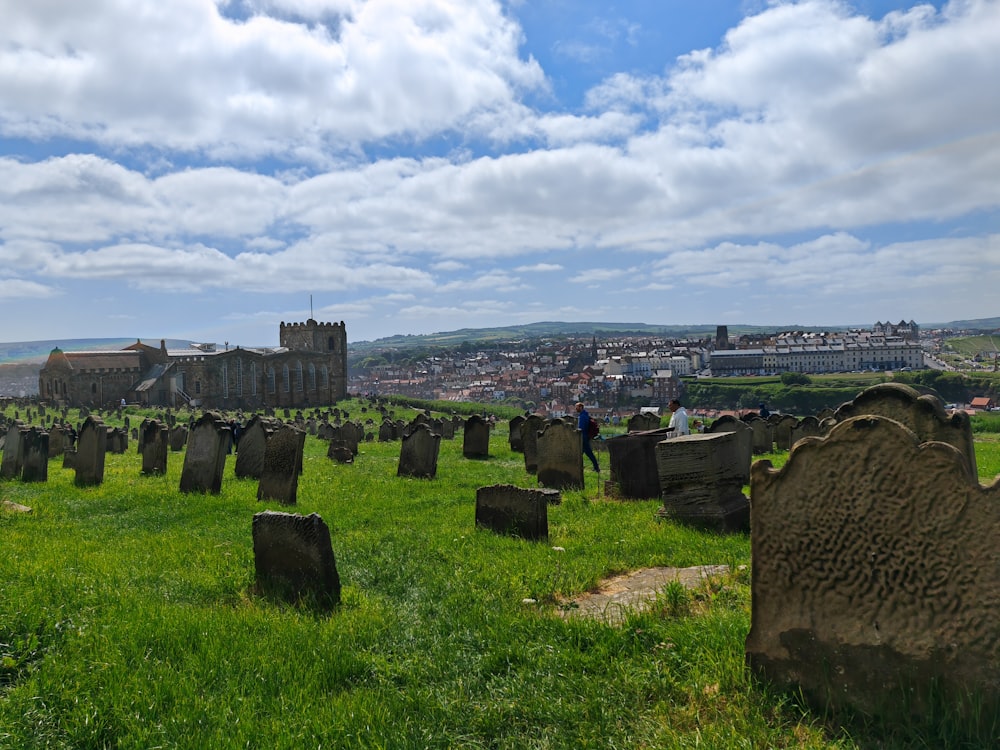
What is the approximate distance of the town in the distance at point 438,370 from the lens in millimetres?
76438

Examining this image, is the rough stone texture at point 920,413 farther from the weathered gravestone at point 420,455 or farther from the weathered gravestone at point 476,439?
the weathered gravestone at point 476,439

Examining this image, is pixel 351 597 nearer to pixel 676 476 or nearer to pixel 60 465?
pixel 676 476

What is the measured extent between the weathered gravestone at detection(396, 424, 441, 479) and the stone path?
8074 millimetres

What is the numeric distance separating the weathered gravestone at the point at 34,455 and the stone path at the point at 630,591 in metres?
12.8

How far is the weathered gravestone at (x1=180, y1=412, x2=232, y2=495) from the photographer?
11.6 metres

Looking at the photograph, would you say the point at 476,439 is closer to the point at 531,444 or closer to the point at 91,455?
the point at 531,444

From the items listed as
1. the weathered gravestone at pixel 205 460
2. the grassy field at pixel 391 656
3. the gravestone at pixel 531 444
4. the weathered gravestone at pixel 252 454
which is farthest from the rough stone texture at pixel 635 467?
the weathered gravestone at pixel 252 454

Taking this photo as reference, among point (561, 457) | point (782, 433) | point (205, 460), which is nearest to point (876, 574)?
point (561, 457)

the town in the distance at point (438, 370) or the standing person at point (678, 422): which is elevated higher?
the standing person at point (678, 422)

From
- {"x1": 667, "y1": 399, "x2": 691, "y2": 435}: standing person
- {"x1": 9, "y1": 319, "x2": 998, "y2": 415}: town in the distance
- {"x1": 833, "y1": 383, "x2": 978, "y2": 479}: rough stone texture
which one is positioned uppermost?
{"x1": 833, "y1": 383, "x2": 978, "y2": 479}: rough stone texture

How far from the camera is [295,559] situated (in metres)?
5.75

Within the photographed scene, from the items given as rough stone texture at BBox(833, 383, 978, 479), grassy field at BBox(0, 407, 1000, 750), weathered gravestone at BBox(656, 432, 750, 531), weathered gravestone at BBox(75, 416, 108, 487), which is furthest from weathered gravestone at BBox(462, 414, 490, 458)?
rough stone texture at BBox(833, 383, 978, 479)

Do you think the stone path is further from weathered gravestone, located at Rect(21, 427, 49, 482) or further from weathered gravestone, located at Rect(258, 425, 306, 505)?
weathered gravestone, located at Rect(21, 427, 49, 482)

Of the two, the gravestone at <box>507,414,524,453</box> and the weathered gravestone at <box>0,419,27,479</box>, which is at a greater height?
the weathered gravestone at <box>0,419,27,479</box>
